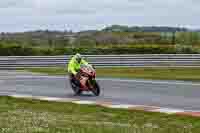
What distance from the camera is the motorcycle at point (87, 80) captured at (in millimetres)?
19047

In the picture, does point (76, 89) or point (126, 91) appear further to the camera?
point (126, 91)

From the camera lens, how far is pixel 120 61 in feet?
111

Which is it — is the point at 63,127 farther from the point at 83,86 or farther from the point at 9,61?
the point at 9,61

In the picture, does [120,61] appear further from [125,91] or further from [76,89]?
[76,89]

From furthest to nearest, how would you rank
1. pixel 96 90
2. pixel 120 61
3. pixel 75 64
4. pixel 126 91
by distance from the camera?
pixel 120 61 < pixel 126 91 < pixel 75 64 < pixel 96 90

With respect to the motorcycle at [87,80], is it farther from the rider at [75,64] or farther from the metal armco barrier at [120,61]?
the metal armco barrier at [120,61]

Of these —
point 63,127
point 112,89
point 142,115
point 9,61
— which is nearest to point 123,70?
point 9,61

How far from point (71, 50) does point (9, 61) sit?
626 centimetres

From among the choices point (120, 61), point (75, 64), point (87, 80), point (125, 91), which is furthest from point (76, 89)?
point (120, 61)

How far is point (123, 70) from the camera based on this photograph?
32.3 metres

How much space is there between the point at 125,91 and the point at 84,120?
8.13m

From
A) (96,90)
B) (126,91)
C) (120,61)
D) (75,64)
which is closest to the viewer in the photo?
(96,90)

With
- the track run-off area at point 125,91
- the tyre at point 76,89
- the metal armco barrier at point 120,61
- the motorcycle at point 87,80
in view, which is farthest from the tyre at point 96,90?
the metal armco barrier at point 120,61

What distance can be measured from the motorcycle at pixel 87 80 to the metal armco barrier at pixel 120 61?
47.1 ft
